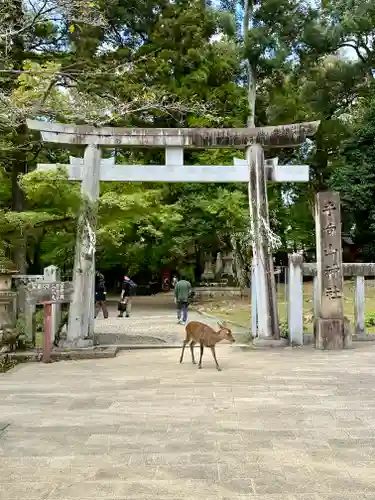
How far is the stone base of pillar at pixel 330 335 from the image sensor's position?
1152 cm

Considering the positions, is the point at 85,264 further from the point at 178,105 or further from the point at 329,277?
the point at 329,277

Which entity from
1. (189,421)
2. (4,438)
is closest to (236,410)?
(189,421)

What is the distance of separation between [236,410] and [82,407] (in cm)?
188

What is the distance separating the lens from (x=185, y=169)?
39.8 feet

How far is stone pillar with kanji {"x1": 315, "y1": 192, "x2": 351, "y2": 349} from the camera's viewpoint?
1157 centimetres

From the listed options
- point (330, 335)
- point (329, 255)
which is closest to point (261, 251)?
point (329, 255)

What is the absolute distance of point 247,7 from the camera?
26.9 meters

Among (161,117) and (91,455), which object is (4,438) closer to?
(91,455)

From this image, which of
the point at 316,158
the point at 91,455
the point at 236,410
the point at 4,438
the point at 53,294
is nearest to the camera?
the point at 91,455

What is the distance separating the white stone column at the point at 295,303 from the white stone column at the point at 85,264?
4446 millimetres

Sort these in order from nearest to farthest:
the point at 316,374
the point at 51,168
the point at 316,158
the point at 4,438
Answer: the point at 4,438 < the point at 316,374 < the point at 51,168 < the point at 316,158

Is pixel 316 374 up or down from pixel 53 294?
down

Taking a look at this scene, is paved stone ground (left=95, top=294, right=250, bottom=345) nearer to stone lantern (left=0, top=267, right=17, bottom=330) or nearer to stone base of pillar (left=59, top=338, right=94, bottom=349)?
stone base of pillar (left=59, top=338, right=94, bottom=349)

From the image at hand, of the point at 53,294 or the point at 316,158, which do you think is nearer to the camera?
the point at 53,294
